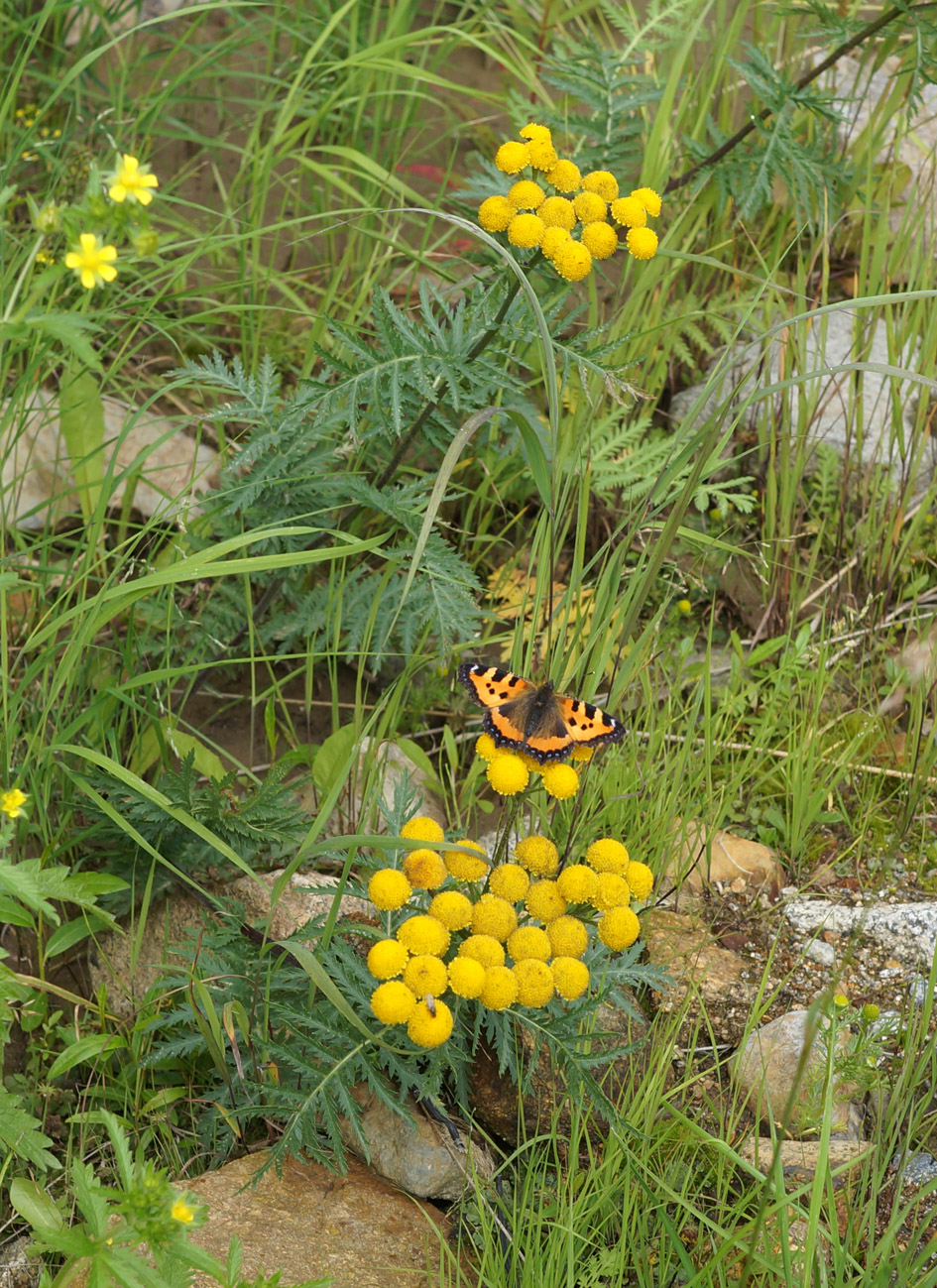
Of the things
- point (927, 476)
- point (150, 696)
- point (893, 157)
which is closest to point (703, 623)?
point (927, 476)

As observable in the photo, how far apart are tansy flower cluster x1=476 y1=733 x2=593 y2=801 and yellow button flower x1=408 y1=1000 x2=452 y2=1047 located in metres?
0.35

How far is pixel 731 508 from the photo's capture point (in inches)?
134

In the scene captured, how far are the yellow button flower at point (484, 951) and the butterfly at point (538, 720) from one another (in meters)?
0.32

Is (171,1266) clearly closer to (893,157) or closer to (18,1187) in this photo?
(18,1187)

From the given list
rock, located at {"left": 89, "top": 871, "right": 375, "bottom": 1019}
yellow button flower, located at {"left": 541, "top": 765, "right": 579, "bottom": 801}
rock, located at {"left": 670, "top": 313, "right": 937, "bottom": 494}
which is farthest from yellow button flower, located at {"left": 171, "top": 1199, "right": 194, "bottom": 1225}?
rock, located at {"left": 670, "top": 313, "right": 937, "bottom": 494}

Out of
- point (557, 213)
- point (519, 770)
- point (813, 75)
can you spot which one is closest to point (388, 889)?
point (519, 770)

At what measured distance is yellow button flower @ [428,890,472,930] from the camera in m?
1.71

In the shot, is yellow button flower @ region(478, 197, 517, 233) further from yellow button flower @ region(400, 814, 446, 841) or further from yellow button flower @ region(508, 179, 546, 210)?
yellow button flower @ region(400, 814, 446, 841)

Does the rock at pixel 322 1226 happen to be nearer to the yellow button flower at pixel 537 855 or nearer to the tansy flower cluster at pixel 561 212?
the yellow button flower at pixel 537 855

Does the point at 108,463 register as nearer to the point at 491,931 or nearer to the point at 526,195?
the point at 526,195

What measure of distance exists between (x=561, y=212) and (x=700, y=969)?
1.58m

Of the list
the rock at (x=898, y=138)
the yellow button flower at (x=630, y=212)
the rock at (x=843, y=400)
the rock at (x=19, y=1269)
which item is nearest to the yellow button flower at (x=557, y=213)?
the yellow button flower at (x=630, y=212)

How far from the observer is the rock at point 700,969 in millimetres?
2307

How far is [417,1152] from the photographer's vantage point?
6.62 feet
